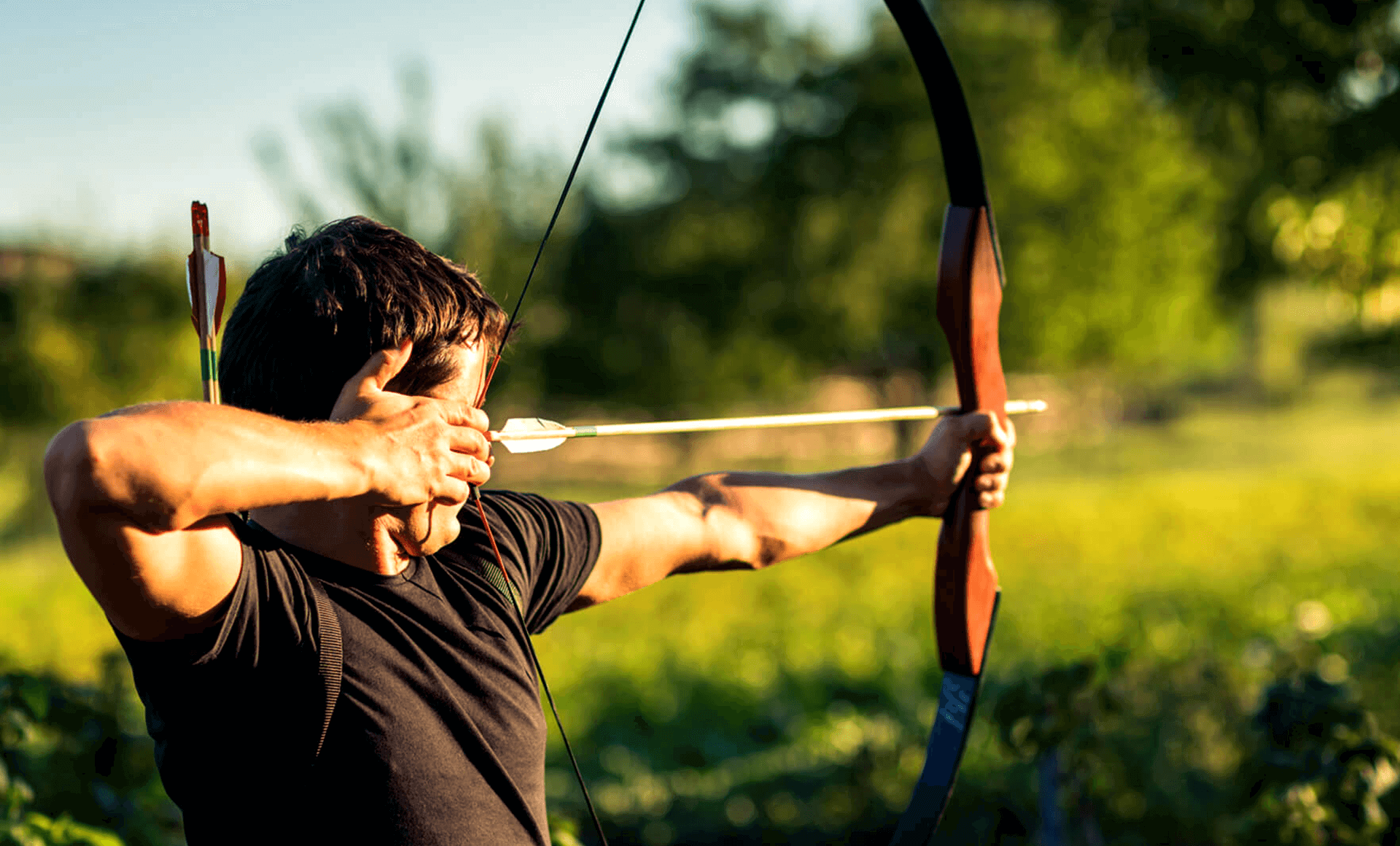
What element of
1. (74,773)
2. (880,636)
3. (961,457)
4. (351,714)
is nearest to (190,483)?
(351,714)

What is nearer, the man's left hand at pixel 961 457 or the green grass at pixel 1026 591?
the man's left hand at pixel 961 457

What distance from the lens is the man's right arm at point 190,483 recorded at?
2.85 ft

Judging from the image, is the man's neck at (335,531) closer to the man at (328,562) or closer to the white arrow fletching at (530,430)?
the man at (328,562)

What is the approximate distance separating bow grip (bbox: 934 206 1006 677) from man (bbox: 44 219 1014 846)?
2.87 ft

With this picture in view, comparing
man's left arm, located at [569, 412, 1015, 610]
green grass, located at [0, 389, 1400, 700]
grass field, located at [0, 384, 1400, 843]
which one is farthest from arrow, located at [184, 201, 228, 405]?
green grass, located at [0, 389, 1400, 700]

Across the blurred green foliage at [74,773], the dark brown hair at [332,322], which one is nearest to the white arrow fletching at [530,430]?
the dark brown hair at [332,322]

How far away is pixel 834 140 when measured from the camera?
16.5m

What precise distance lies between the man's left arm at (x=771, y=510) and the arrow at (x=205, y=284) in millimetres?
607

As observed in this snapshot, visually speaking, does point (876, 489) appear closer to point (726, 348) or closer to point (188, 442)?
point (188, 442)

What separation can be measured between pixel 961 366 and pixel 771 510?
0.49m

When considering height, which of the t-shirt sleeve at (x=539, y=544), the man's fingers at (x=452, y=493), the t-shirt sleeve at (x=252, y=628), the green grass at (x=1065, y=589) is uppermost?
the man's fingers at (x=452, y=493)

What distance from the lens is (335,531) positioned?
3.83 feet

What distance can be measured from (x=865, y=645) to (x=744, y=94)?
45.8 ft

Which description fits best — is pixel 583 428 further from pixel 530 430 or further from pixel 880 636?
pixel 880 636
